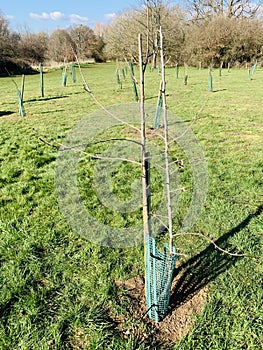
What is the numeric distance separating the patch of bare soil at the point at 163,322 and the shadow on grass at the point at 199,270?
3 centimetres

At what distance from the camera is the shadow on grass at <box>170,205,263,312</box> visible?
6.95 ft

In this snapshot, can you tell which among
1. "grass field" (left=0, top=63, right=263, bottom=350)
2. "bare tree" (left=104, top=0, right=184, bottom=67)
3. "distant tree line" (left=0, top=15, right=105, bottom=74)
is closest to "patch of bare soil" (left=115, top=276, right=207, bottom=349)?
"grass field" (left=0, top=63, right=263, bottom=350)

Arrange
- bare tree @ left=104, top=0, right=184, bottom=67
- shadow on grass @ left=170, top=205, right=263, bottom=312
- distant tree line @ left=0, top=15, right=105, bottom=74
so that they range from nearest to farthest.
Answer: bare tree @ left=104, top=0, right=184, bottom=67, shadow on grass @ left=170, top=205, right=263, bottom=312, distant tree line @ left=0, top=15, right=105, bottom=74

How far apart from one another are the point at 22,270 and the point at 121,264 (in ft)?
2.69

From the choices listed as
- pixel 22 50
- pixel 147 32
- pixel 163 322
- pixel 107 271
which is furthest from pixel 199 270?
pixel 22 50

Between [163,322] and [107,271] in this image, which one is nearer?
[163,322]

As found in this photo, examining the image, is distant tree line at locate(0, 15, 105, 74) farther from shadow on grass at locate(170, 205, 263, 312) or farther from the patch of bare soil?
the patch of bare soil

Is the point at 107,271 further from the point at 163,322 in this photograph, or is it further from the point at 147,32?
the point at 147,32

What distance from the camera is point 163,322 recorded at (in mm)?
1909

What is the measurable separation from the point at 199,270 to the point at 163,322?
1.94ft

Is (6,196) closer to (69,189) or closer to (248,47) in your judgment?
(69,189)

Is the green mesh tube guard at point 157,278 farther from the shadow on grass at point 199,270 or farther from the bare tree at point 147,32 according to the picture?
the bare tree at point 147,32

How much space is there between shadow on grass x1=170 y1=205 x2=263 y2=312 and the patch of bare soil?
3cm

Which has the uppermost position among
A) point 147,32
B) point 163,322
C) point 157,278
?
point 147,32
